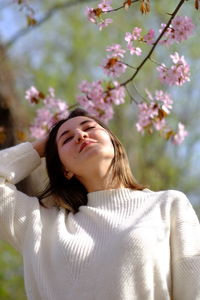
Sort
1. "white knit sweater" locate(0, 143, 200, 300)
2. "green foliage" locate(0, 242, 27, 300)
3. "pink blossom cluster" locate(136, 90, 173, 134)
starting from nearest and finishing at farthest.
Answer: "white knit sweater" locate(0, 143, 200, 300) → "pink blossom cluster" locate(136, 90, 173, 134) → "green foliage" locate(0, 242, 27, 300)

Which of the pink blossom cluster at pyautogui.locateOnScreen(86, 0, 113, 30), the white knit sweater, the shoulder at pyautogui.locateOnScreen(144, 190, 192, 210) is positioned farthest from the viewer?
the pink blossom cluster at pyautogui.locateOnScreen(86, 0, 113, 30)

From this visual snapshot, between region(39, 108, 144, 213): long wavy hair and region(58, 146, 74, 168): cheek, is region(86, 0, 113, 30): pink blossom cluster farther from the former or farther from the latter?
region(58, 146, 74, 168): cheek

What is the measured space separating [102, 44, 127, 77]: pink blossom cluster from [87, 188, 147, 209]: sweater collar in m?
0.77

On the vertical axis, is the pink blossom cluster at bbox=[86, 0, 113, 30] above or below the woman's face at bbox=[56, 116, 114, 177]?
above

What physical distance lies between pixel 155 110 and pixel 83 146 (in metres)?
0.86

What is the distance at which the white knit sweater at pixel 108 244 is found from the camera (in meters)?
1.87

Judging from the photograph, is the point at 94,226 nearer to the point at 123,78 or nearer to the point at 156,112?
the point at 156,112

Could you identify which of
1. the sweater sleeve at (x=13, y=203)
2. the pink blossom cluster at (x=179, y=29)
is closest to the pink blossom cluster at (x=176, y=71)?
the pink blossom cluster at (x=179, y=29)

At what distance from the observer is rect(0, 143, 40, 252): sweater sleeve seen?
2133 millimetres

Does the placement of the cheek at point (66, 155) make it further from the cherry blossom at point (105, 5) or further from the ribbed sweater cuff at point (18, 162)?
the cherry blossom at point (105, 5)

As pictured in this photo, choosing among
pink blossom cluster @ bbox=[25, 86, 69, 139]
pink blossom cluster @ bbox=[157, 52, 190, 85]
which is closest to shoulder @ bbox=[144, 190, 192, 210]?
pink blossom cluster @ bbox=[157, 52, 190, 85]

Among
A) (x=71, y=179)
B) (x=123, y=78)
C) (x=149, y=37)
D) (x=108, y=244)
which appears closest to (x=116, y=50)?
(x=149, y=37)

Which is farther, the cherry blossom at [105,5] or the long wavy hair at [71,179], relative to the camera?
the cherry blossom at [105,5]

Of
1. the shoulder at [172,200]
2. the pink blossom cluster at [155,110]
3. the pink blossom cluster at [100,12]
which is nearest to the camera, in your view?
the shoulder at [172,200]
